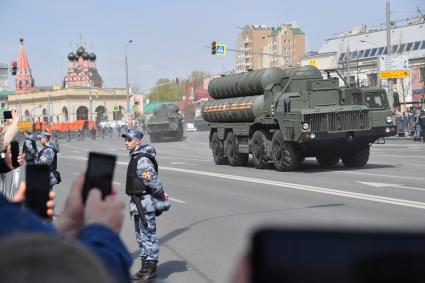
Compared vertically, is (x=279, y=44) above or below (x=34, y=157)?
above

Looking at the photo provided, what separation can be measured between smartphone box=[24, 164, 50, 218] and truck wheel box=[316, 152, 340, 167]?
70.0 feet

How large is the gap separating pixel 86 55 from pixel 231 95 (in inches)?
4592

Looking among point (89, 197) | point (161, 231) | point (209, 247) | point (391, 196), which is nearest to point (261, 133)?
point (391, 196)

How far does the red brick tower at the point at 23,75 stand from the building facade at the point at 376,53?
61858 millimetres

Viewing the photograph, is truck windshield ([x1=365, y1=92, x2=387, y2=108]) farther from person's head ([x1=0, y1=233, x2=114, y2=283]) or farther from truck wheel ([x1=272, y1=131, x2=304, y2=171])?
person's head ([x1=0, y1=233, x2=114, y2=283])

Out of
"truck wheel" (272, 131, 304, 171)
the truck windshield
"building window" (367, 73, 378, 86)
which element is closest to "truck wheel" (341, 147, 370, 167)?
the truck windshield

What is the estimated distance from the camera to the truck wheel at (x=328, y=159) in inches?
942

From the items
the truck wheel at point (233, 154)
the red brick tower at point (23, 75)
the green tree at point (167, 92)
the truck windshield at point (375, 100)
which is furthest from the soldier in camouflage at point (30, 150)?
the green tree at point (167, 92)

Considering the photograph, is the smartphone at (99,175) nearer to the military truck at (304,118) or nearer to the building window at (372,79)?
the military truck at (304,118)

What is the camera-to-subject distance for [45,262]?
1181 mm

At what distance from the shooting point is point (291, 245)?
1055 mm

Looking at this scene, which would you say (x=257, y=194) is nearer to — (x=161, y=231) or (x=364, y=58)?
(x=161, y=231)

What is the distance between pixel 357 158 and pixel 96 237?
22.3 meters

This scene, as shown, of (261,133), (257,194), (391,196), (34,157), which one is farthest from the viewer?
(261,133)
